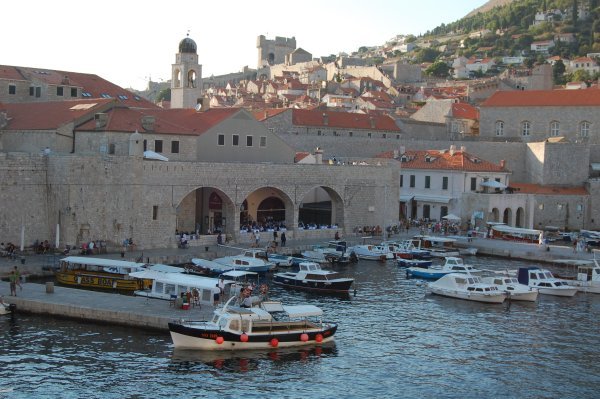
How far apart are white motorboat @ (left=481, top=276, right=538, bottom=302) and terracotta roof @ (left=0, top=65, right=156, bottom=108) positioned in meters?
29.4

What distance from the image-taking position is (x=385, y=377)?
23.7 m

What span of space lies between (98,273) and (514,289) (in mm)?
16763

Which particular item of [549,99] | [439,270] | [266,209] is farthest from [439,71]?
[439,270]

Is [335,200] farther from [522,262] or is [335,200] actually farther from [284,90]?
[284,90]

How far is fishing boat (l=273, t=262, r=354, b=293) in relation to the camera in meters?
35.8

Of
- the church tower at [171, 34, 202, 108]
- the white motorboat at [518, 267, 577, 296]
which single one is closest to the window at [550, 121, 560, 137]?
the church tower at [171, 34, 202, 108]

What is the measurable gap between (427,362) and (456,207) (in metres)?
33.3

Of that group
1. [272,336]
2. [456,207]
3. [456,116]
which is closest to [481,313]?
[272,336]

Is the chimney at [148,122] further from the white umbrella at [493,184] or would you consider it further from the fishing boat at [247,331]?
the white umbrella at [493,184]

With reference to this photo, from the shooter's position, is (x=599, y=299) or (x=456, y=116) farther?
(x=456, y=116)

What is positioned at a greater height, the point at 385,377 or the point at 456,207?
the point at 456,207

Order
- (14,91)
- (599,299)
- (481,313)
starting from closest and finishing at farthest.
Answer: (481,313) → (599,299) → (14,91)

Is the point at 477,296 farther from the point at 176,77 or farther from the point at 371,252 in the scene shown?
the point at 176,77

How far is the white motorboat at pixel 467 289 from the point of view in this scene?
35.0m
